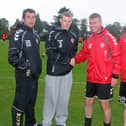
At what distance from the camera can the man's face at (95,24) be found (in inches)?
274

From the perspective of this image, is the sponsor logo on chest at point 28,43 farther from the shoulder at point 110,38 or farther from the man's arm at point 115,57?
the man's arm at point 115,57

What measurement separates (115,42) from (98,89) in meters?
0.87

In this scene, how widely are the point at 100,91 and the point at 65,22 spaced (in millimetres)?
1334

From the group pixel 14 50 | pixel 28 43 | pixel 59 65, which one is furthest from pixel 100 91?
pixel 14 50

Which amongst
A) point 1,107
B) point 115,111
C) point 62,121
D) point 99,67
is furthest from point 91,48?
point 1,107

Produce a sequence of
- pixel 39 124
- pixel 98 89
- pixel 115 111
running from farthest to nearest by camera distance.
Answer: pixel 115 111 → pixel 39 124 → pixel 98 89

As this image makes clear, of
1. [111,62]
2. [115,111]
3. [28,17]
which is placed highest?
[28,17]

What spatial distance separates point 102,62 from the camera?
700 cm

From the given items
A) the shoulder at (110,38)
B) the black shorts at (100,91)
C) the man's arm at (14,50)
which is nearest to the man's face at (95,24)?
the shoulder at (110,38)

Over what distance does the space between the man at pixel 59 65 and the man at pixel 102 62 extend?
0.36 meters

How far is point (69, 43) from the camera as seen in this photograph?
722 cm

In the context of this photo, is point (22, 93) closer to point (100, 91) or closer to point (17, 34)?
point (17, 34)

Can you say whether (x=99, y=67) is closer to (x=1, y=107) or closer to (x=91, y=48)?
(x=91, y=48)

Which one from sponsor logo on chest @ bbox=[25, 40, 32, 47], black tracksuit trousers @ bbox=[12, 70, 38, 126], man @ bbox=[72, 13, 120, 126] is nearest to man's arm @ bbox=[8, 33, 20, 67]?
sponsor logo on chest @ bbox=[25, 40, 32, 47]
